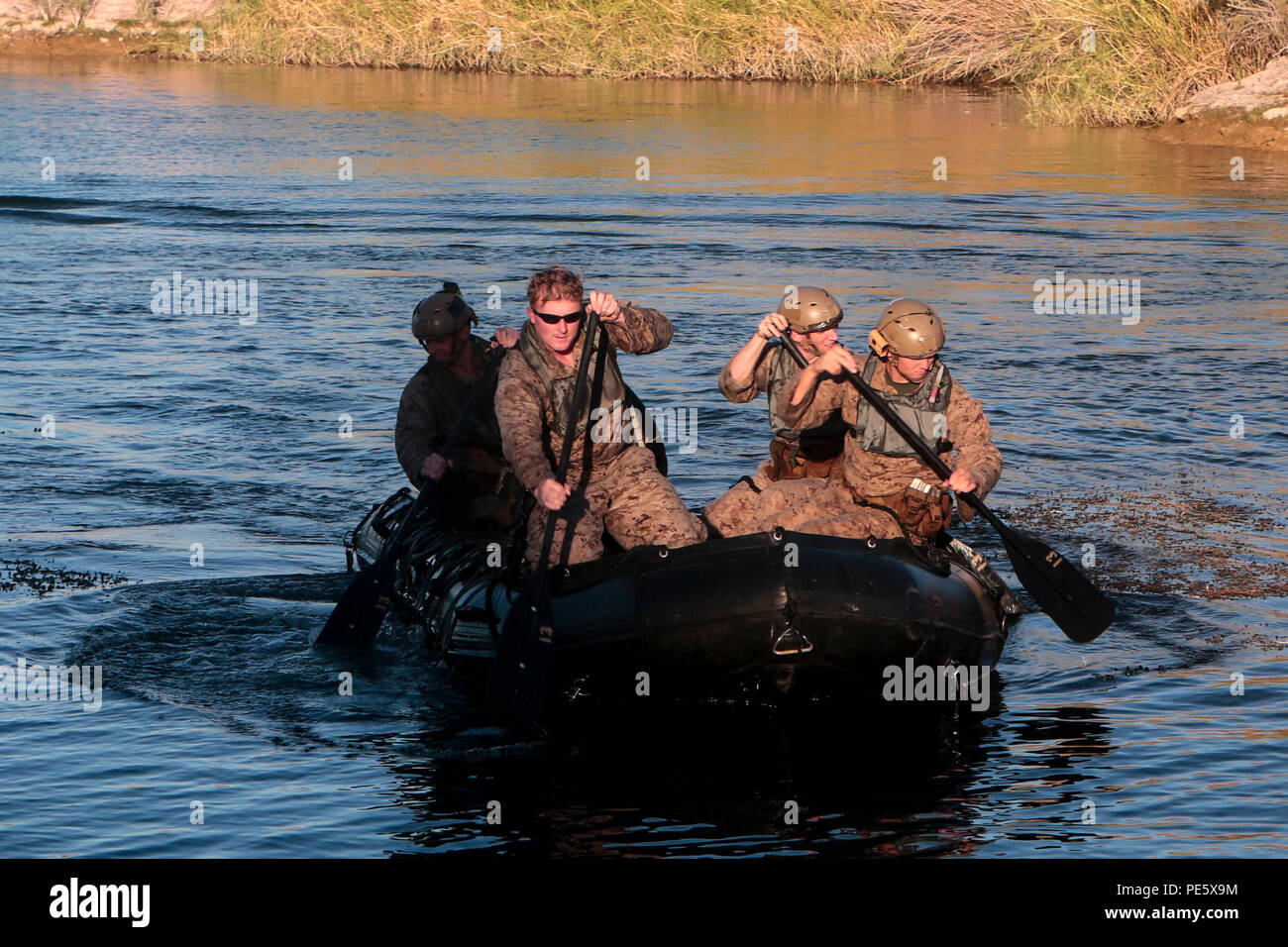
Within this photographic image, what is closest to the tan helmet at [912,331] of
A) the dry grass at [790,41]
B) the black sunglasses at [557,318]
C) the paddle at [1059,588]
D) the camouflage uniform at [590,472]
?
Result: the paddle at [1059,588]

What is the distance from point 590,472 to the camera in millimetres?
9578

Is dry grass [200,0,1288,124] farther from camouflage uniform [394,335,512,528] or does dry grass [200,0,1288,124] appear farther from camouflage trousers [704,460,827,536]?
camouflage trousers [704,460,827,536]

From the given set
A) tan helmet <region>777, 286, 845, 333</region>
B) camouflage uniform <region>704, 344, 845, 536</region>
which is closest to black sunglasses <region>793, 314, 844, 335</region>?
tan helmet <region>777, 286, 845, 333</region>

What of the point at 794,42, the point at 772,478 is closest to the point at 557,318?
the point at 772,478

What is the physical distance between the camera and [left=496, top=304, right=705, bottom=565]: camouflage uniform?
30.3 ft

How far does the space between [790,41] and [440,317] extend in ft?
112

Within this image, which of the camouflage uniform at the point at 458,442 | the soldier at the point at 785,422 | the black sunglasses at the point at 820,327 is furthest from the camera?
the camouflage uniform at the point at 458,442

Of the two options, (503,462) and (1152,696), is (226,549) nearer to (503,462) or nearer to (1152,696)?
(503,462)

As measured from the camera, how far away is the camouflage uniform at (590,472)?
9.24 meters

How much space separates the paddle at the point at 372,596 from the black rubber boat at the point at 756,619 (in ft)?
4.56

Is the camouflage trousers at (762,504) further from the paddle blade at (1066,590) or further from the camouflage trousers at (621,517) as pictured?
the paddle blade at (1066,590)

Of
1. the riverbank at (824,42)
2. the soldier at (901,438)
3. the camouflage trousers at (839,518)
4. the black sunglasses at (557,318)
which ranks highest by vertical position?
the riverbank at (824,42)

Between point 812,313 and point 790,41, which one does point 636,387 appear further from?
point 790,41
